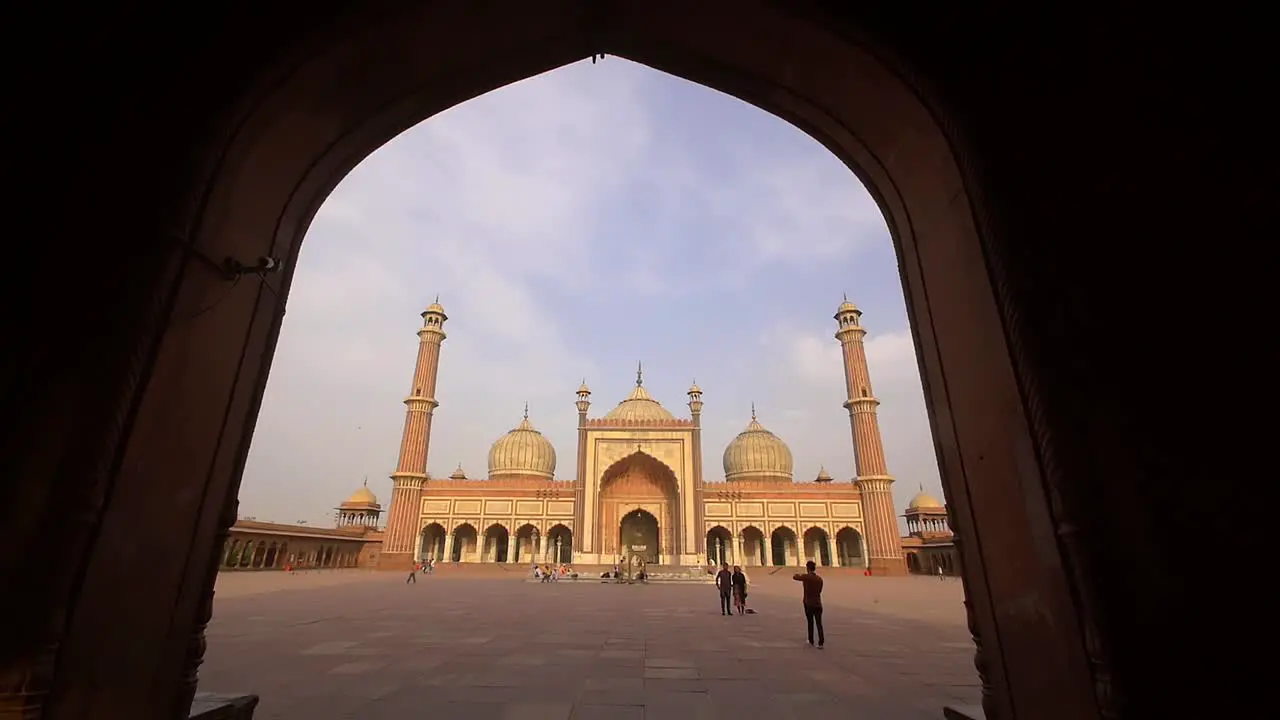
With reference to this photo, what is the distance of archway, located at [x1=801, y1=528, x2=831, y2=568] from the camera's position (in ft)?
123

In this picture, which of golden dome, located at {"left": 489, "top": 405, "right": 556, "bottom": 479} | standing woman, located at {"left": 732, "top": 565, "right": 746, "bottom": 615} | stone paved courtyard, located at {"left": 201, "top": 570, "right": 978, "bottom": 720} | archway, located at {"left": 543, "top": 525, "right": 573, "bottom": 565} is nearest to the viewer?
stone paved courtyard, located at {"left": 201, "top": 570, "right": 978, "bottom": 720}

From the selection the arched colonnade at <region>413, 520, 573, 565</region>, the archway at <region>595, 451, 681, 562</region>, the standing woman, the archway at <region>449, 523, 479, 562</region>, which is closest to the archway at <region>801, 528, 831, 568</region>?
the archway at <region>595, 451, 681, 562</region>

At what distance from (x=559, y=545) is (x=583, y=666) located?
34.3 metres

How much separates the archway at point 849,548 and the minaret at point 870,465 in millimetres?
1803

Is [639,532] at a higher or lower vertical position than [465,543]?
higher

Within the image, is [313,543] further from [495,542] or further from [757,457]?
[757,457]

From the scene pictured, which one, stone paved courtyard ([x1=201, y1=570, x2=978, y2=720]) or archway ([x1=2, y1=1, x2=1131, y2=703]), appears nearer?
archway ([x1=2, y1=1, x2=1131, y2=703])

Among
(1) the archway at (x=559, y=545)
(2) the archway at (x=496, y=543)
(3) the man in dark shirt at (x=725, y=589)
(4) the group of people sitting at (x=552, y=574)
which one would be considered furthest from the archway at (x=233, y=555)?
(3) the man in dark shirt at (x=725, y=589)

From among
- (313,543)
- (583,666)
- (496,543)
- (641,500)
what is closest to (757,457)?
(641,500)

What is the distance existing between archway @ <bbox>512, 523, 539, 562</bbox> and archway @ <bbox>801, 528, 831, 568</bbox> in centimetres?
1683

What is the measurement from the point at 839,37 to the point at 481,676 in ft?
17.4

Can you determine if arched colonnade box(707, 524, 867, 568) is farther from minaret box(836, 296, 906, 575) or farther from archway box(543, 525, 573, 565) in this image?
archway box(543, 525, 573, 565)

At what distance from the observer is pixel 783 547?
38.7 metres

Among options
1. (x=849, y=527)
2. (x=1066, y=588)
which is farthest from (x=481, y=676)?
(x=849, y=527)
